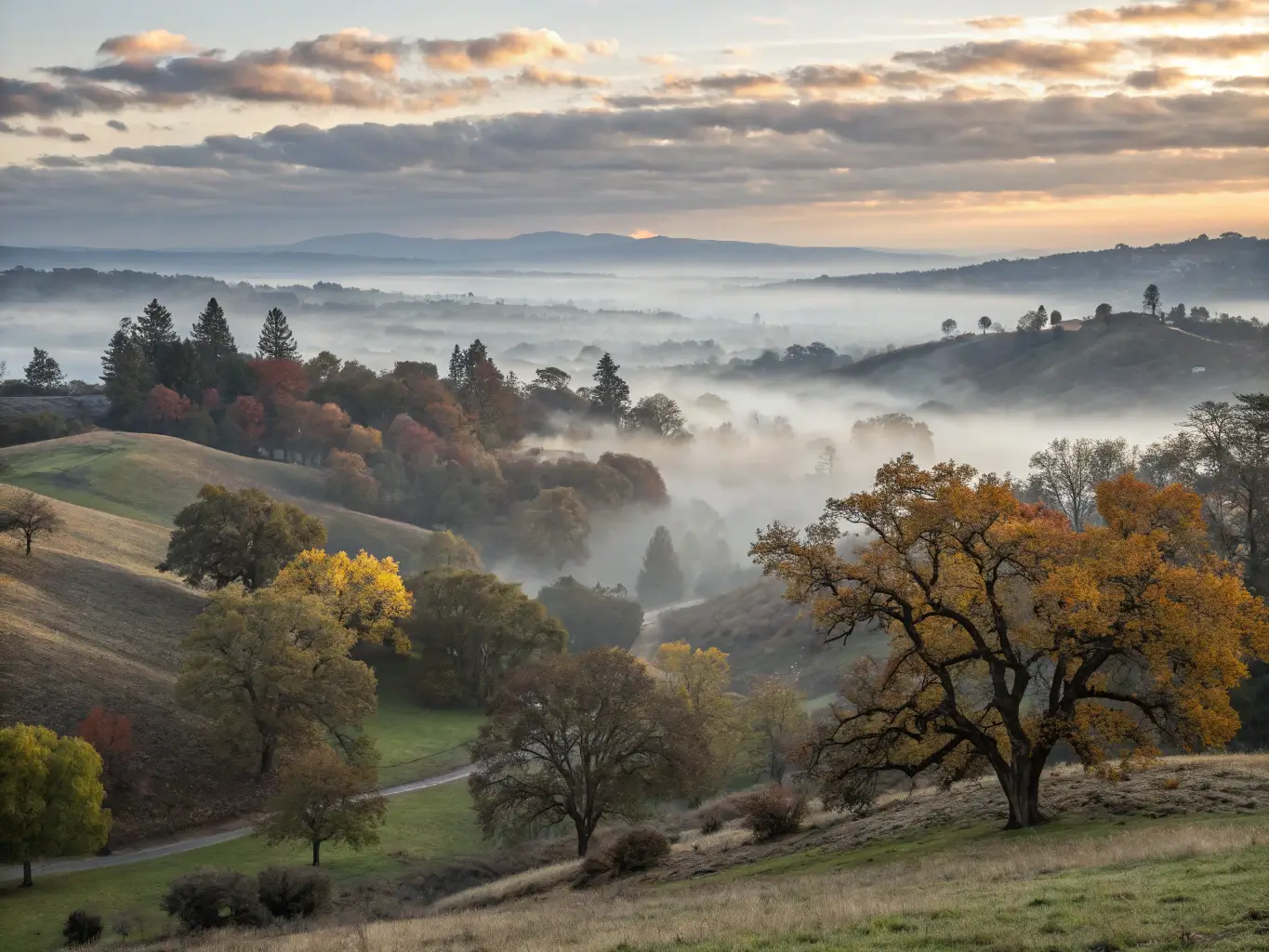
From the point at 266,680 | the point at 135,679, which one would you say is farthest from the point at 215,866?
the point at 135,679

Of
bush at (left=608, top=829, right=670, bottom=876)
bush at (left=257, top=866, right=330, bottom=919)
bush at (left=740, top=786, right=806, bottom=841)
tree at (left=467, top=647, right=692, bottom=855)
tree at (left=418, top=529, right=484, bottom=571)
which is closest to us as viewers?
bush at (left=608, top=829, right=670, bottom=876)

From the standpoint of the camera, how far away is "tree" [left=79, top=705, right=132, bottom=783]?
55.3 meters

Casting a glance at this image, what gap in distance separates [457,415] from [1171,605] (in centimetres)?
15749

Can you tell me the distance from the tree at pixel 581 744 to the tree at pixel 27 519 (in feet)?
142

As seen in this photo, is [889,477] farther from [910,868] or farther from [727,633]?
[727,633]

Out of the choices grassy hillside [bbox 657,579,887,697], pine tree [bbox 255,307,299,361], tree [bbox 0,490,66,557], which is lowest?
grassy hillside [bbox 657,579,887,697]

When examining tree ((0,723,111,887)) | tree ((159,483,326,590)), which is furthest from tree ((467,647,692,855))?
tree ((159,483,326,590))

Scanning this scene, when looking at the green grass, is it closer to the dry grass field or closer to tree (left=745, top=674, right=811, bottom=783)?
the dry grass field

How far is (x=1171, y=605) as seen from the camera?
2861 centimetres

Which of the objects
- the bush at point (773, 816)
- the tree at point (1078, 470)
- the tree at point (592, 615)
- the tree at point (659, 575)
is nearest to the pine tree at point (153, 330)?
the tree at point (659, 575)

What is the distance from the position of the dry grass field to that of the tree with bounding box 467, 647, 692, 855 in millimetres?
8710

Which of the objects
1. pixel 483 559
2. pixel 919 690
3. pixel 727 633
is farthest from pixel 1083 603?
pixel 483 559

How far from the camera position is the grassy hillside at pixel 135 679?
57625 millimetres

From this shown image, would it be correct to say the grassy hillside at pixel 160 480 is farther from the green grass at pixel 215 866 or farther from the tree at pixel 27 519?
the green grass at pixel 215 866
